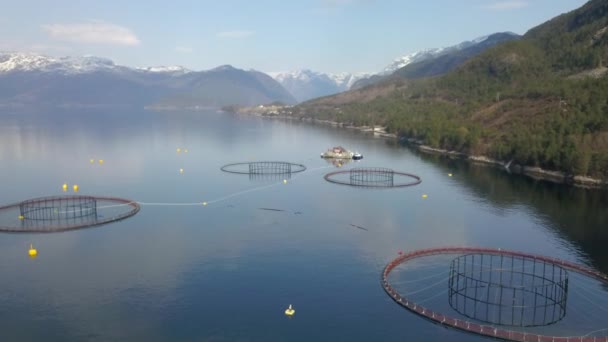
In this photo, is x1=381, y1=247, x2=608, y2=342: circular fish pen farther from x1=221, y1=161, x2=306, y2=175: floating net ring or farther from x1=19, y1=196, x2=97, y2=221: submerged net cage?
x1=221, y1=161, x2=306, y2=175: floating net ring

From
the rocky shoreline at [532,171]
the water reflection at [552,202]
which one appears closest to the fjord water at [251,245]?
the water reflection at [552,202]

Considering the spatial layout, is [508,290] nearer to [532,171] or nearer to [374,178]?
[374,178]

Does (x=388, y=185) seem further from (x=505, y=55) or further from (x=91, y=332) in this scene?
(x=505, y=55)

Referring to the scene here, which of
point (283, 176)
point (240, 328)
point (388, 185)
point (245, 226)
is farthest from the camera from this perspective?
point (283, 176)

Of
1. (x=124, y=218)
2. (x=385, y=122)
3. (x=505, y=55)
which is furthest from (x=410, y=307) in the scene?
(x=505, y=55)

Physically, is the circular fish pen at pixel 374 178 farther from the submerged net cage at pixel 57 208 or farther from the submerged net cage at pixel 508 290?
the submerged net cage at pixel 57 208

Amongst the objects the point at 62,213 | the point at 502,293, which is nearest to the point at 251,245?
the point at 502,293
